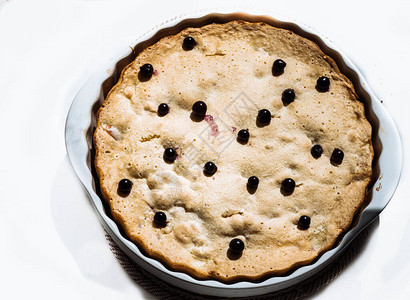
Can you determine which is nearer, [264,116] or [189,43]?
[264,116]

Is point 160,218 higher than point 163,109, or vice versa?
point 163,109

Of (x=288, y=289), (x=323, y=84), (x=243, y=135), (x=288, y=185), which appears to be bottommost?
(x=288, y=289)

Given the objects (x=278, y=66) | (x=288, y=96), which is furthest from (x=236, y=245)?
(x=278, y=66)

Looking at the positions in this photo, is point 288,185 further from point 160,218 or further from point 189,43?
point 189,43

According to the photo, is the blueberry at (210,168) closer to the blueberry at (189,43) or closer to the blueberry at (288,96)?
the blueberry at (288,96)

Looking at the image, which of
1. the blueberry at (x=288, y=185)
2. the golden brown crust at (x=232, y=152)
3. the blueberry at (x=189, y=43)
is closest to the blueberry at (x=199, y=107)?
the golden brown crust at (x=232, y=152)

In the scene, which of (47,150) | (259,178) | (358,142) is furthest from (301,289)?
(47,150)

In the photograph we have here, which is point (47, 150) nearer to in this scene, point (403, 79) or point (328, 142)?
point (328, 142)
